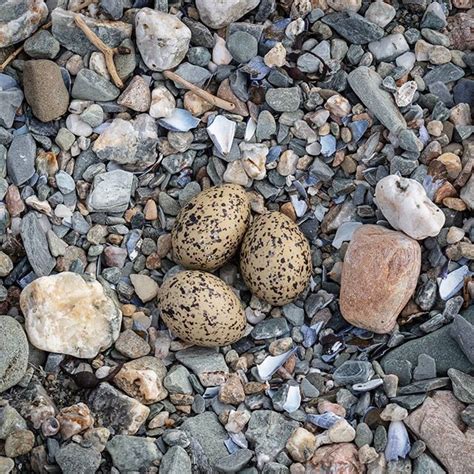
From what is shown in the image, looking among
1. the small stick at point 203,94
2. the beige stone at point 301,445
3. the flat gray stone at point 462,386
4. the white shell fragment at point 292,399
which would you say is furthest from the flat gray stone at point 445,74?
the beige stone at point 301,445

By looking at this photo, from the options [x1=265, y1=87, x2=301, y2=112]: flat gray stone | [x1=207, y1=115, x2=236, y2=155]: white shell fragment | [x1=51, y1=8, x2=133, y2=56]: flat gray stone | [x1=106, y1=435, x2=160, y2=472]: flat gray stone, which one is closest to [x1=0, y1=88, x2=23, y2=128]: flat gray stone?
[x1=51, y1=8, x2=133, y2=56]: flat gray stone

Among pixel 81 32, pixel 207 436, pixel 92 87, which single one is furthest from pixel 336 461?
pixel 81 32

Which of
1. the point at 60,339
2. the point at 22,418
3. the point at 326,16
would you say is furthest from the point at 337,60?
the point at 22,418

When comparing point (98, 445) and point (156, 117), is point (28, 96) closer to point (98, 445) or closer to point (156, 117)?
point (156, 117)

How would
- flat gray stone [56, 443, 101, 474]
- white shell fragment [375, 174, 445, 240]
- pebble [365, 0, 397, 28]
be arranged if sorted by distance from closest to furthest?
flat gray stone [56, 443, 101, 474]
white shell fragment [375, 174, 445, 240]
pebble [365, 0, 397, 28]

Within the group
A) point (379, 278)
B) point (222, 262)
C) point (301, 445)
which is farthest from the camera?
point (222, 262)

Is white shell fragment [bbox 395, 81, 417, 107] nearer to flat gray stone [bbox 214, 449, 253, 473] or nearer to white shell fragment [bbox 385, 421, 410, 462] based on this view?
white shell fragment [bbox 385, 421, 410, 462]

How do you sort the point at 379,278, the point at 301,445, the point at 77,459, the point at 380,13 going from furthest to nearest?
the point at 380,13 → the point at 379,278 → the point at 301,445 → the point at 77,459

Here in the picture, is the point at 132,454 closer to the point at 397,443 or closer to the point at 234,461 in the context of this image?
the point at 234,461
